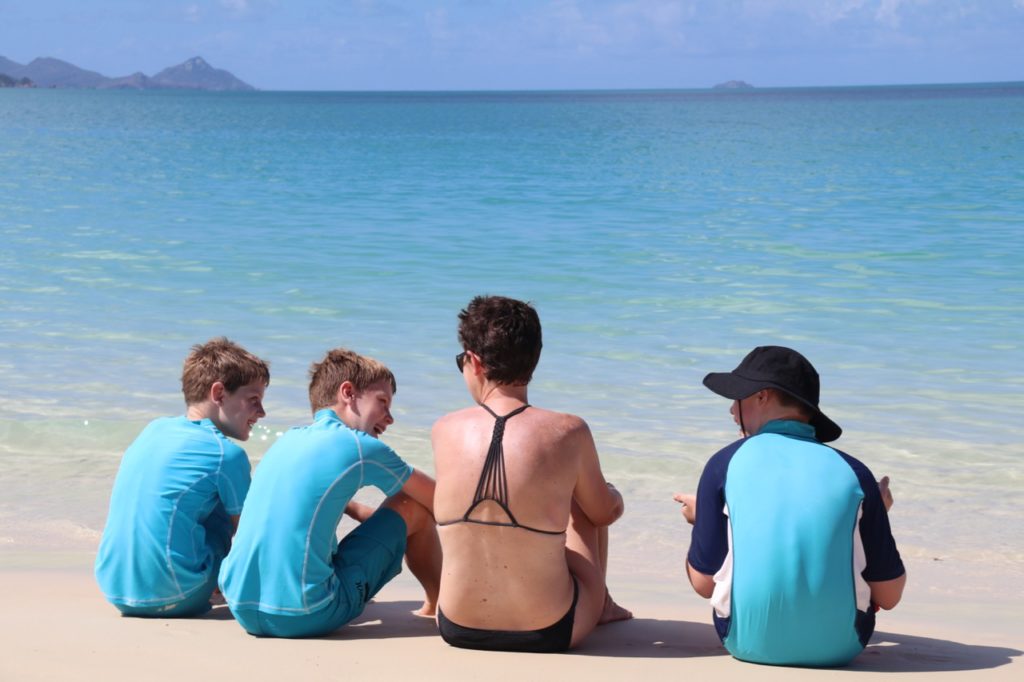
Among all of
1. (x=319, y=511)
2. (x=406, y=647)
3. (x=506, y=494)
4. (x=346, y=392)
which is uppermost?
(x=346, y=392)

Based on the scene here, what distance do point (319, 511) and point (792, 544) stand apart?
4.60 ft

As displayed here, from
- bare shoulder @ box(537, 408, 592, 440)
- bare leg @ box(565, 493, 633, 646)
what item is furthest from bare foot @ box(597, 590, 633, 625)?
bare shoulder @ box(537, 408, 592, 440)

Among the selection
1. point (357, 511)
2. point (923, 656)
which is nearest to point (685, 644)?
point (923, 656)

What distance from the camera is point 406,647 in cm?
366

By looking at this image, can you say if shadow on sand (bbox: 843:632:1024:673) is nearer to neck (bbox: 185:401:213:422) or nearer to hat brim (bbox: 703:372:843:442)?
hat brim (bbox: 703:372:843:442)

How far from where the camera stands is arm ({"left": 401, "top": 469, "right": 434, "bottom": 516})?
153 inches

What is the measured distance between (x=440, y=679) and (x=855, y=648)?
1.18m

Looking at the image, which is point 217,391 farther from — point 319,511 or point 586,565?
point 586,565

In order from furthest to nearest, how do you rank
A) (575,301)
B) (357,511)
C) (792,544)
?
(575,301) → (357,511) → (792,544)

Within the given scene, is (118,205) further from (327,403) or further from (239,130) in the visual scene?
(239,130)

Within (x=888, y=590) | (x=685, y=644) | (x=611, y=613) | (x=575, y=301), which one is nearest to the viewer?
(x=888, y=590)

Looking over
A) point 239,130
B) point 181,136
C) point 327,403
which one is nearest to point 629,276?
point 327,403

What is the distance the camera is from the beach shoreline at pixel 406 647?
3.36 metres

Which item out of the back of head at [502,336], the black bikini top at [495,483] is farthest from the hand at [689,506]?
the back of head at [502,336]
